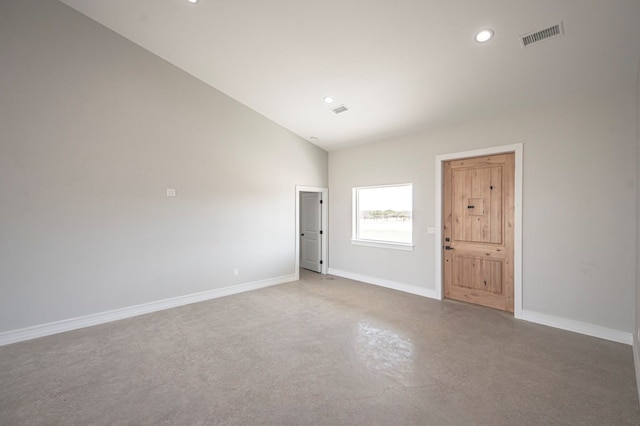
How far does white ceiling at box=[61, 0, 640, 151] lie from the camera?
2586mm

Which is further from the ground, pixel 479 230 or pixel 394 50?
pixel 394 50

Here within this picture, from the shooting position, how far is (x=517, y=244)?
3.88m

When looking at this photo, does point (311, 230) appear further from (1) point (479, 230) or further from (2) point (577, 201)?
(2) point (577, 201)

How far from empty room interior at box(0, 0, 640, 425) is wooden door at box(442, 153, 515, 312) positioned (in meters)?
0.03

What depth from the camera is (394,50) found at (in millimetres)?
3193

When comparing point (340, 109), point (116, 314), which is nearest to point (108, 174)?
point (116, 314)

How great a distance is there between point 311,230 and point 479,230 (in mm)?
3665

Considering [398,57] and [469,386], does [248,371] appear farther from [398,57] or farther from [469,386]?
[398,57]

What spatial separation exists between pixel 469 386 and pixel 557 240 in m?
2.35

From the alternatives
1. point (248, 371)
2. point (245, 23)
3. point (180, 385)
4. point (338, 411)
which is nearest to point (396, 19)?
point (245, 23)

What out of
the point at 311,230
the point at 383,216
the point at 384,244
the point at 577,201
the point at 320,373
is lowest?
the point at 320,373

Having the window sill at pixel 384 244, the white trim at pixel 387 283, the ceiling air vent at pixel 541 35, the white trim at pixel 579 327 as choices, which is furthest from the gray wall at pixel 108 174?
the white trim at pixel 579 327

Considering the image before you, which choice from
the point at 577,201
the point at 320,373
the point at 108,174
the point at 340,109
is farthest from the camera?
the point at 340,109

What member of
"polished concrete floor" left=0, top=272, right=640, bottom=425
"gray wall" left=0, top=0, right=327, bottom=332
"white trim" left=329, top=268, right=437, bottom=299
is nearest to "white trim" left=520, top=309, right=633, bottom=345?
"polished concrete floor" left=0, top=272, right=640, bottom=425
